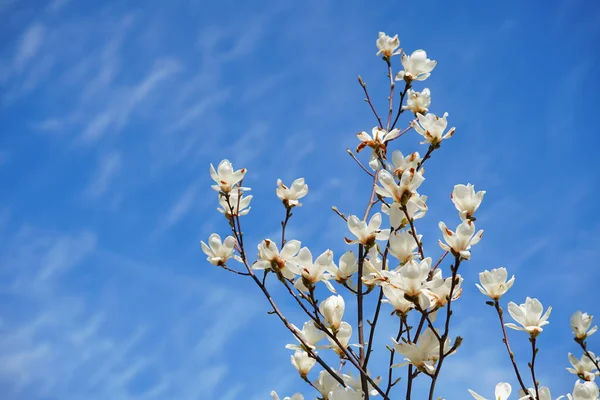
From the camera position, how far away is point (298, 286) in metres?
1.79

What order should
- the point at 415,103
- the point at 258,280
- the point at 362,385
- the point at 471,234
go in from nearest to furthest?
the point at 471,234 < the point at 362,385 < the point at 258,280 < the point at 415,103

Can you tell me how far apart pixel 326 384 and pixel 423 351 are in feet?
1.31

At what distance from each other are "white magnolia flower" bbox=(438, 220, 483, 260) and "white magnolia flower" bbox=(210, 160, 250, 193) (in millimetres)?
840

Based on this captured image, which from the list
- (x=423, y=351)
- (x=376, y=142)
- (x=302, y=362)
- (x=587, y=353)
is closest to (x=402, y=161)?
(x=376, y=142)

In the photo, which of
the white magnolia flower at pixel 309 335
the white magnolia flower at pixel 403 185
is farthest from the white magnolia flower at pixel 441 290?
the white magnolia flower at pixel 309 335

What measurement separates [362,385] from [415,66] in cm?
143

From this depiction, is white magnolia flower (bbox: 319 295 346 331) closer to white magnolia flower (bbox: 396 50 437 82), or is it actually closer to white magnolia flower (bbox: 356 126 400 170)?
white magnolia flower (bbox: 356 126 400 170)

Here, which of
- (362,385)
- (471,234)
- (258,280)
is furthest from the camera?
(258,280)

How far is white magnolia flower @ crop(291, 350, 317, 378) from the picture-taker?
1880mm

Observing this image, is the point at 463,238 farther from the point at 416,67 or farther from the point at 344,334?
the point at 416,67

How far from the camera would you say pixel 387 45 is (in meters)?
2.62

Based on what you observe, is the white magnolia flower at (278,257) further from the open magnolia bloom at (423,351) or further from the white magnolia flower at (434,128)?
the white magnolia flower at (434,128)

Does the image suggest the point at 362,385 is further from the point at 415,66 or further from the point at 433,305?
the point at 415,66

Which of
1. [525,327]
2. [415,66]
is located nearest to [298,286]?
[525,327]
